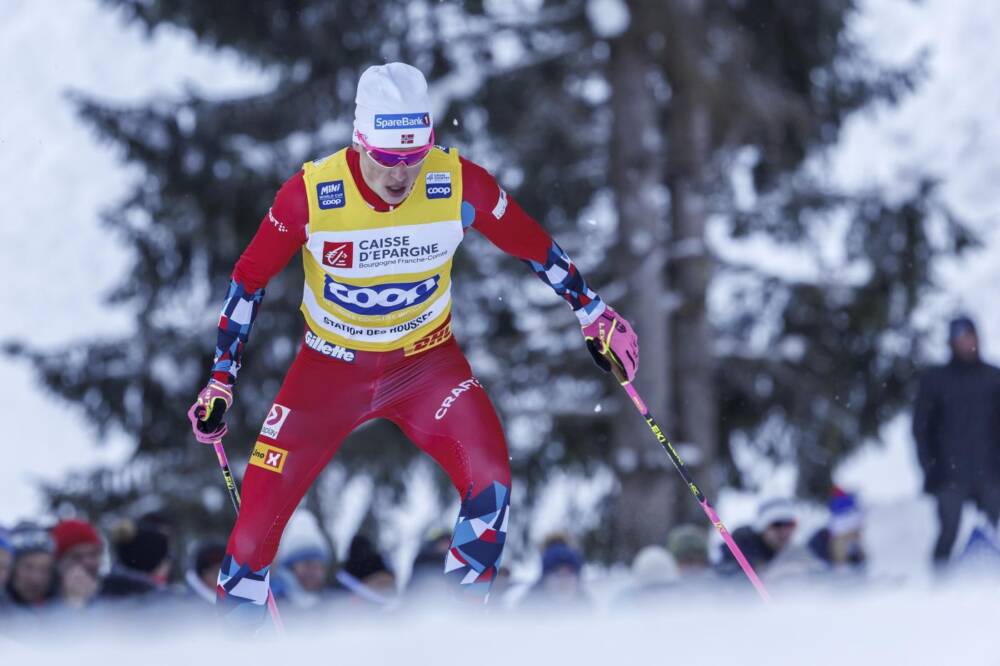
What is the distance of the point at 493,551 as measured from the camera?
197 inches

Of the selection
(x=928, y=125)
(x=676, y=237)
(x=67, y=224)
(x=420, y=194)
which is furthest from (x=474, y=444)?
(x=67, y=224)

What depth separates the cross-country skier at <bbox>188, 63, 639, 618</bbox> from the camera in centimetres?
499

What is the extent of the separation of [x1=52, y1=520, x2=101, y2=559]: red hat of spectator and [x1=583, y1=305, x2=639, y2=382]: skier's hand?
2809mm

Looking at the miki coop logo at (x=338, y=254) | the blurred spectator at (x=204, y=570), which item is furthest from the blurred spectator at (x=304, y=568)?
the miki coop logo at (x=338, y=254)

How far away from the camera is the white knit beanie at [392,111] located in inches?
190

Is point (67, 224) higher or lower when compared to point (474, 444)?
higher

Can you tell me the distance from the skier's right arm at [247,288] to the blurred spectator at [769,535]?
125 inches

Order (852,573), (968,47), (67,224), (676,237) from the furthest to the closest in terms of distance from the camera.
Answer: (67,224)
(968,47)
(676,237)
(852,573)

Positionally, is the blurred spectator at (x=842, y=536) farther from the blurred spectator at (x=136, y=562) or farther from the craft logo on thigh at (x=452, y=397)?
the blurred spectator at (x=136, y=562)

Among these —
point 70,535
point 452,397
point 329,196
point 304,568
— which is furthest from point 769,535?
point 329,196

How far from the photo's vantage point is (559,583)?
7.10m

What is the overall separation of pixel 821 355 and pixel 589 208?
2790mm

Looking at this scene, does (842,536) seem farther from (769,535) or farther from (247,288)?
(247,288)

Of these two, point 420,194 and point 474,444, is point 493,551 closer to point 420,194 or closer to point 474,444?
point 474,444
